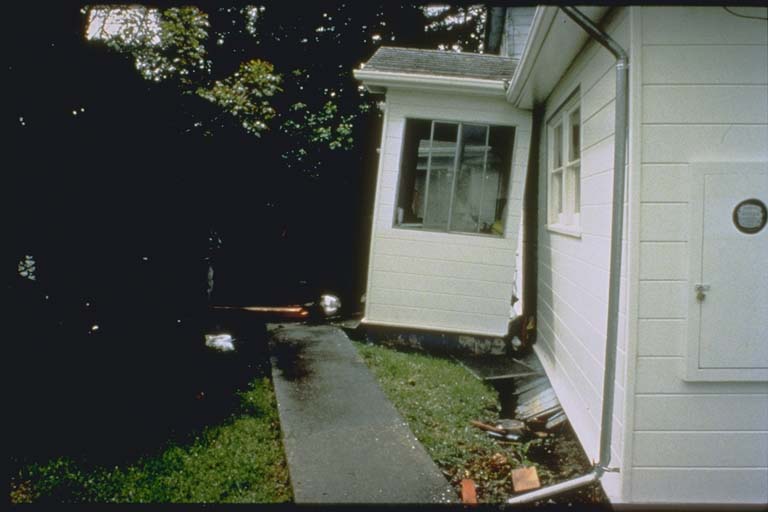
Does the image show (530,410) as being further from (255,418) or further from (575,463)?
(255,418)

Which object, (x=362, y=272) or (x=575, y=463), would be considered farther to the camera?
(x=362, y=272)

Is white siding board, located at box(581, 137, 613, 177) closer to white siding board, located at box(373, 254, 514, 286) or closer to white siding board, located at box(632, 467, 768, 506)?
white siding board, located at box(632, 467, 768, 506)

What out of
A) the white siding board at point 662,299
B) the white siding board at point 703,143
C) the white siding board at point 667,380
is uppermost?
the white siding board at point 703,143

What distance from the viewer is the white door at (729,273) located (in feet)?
9.87

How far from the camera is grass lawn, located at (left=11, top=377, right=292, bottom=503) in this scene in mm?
3516

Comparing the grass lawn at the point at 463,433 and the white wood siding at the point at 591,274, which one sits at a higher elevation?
the white wood siding at the point at 591,274

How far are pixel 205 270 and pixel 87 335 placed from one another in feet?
5.84

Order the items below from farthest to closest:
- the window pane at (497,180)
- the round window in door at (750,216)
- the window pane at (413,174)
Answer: the window pane at (413,174), the window pane at (497,180), the round window in door at (750,216)

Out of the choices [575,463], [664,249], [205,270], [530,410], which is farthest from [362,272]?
[664,249]

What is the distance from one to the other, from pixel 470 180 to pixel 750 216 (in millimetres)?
4466

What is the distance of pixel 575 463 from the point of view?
13.6 feet

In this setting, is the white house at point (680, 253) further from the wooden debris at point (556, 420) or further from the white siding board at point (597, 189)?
the wooden debris at point (556, 420)

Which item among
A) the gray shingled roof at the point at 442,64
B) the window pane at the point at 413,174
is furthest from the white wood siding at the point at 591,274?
the window pane at the point at 413,174

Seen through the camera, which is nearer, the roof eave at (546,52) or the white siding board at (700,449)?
the white siding board at (700,449)
